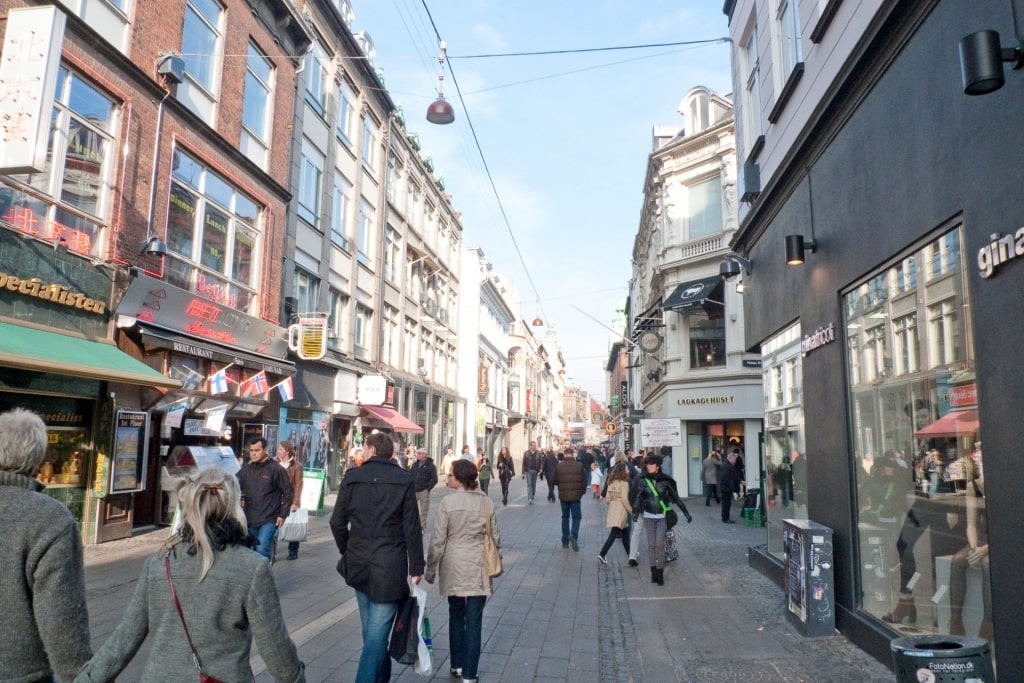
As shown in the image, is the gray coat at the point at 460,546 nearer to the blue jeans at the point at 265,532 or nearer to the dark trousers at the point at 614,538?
the blue jeans at the point at 265,532

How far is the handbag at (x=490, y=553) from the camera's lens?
569 cm

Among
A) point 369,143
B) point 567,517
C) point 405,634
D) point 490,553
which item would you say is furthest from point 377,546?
point 369,143

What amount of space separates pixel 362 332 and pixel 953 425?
23.0 meters

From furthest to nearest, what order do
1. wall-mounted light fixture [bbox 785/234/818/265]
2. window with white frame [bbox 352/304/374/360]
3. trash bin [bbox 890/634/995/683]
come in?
window with white frame [bbox 352/304/374/360] < wall-mounted light fixture [bbox 785/234/818/265] < trash bin [bbox 890/634/995/683]

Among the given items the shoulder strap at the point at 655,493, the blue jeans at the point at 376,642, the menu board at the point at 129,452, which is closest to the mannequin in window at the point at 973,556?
the blue jeans at the point at 376,642

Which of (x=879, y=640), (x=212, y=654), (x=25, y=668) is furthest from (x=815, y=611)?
(x=25, y=668)

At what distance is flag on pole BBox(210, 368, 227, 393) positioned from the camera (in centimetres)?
1577

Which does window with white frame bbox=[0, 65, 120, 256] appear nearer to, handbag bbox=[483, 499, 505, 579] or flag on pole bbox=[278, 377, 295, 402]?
flag on pole bbox=[278, 377, 295, 402]

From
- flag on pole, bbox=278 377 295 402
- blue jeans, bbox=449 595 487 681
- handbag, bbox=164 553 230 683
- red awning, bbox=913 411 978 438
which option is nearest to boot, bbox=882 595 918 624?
red awning, bbox=913 411 978 438

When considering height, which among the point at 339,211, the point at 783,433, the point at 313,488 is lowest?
the point at 313,488

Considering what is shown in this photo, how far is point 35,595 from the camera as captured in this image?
2.63m

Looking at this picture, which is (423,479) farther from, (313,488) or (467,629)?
(467,629)

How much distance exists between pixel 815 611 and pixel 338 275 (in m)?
19.6

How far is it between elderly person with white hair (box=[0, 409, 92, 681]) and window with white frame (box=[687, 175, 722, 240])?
25.6 m
